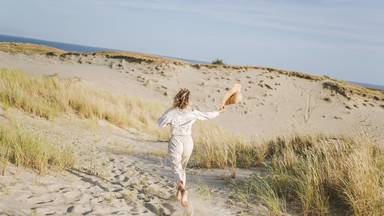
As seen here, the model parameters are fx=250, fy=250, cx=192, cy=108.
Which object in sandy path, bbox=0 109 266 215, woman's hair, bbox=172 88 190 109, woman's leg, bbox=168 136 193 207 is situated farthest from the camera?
woman's leg, bbox=168 136 193 207

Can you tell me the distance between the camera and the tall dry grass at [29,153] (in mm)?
3371

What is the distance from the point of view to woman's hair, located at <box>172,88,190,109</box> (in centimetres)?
331

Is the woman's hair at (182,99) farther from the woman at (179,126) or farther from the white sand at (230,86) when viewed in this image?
the white sand at (230,86)

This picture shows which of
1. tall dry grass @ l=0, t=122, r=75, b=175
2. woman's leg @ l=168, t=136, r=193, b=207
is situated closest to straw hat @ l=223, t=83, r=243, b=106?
woman's leg @ l=168, t=136, r=193, b=207

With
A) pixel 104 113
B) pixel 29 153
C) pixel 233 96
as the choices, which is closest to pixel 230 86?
pixel 104 113

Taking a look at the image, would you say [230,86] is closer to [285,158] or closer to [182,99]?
[285,158]

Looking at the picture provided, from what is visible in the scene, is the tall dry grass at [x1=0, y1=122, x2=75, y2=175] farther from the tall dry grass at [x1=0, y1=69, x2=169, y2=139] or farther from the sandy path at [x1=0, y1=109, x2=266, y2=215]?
the tall dry grass at [x1=0, y1=69, x2=169, y2=139]

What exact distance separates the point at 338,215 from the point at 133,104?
9.88 meters

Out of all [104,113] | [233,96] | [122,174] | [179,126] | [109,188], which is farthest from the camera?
[104,113]

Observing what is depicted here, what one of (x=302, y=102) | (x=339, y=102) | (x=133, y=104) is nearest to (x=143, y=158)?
(x=133, y=104)

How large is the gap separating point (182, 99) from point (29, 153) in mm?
2284

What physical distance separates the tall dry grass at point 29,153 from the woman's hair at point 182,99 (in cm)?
188

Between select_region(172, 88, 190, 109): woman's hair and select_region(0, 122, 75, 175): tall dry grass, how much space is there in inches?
74.2

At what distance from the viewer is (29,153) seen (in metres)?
3.50
